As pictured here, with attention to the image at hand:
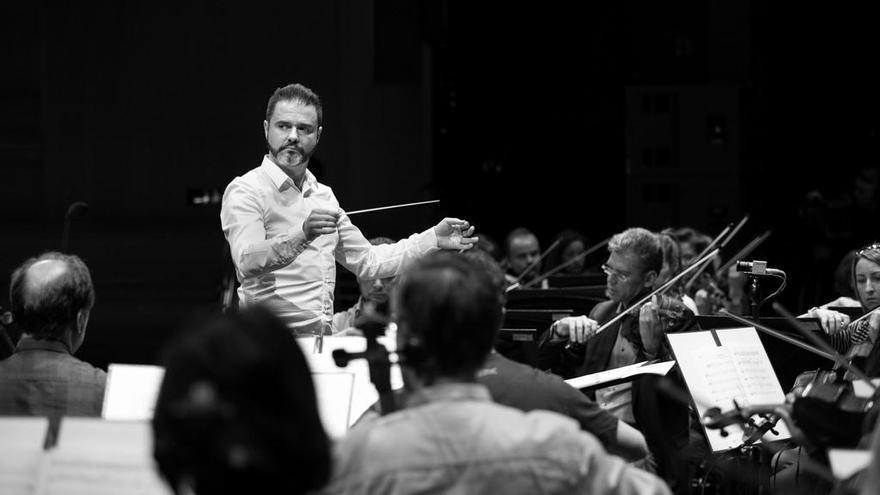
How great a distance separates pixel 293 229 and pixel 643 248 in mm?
1266

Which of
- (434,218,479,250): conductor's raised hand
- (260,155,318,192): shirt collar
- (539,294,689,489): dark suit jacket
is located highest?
(260,155,318,192): shirt collar

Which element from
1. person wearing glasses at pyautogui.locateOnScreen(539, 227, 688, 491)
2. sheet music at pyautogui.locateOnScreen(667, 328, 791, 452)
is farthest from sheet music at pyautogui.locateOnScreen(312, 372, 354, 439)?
person wearing glasses at pyautogui.locateOnScreen(539, 227, 688, 491)

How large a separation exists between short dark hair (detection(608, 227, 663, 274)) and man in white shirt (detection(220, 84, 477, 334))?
33.3 inches

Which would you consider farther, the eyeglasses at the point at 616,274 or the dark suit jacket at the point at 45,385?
the eyeglasses at the point at 616,274

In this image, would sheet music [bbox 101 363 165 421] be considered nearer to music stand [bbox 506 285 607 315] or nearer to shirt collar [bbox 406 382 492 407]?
shirt collar [bbox 406 382 492 407]

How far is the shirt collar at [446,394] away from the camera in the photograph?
193 cm

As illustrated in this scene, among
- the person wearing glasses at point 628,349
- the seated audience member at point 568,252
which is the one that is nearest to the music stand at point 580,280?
the seated audience member at point 568,252

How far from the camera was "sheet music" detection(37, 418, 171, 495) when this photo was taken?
215cm

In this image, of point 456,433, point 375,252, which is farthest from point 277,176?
point 456,433

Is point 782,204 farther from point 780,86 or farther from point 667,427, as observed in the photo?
point 667,427

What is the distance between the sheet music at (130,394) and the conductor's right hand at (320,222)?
76 cm

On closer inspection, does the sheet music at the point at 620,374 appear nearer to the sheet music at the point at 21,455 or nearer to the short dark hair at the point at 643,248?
the short dark hair at the point at 643,248

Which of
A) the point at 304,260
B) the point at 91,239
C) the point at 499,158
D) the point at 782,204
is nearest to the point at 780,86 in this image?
the point at 782,204

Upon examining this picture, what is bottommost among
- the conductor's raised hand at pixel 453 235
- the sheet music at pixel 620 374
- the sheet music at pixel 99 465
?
the sheet music at pixel 620 374
